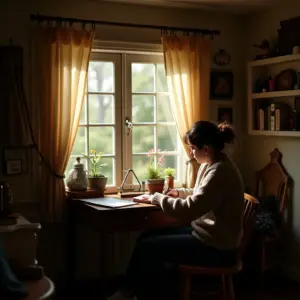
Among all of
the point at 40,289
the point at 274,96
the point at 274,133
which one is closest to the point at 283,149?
the point at 274,133

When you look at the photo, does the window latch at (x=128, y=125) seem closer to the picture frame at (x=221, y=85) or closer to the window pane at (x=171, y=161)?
the window pane at (x=171, y=161)

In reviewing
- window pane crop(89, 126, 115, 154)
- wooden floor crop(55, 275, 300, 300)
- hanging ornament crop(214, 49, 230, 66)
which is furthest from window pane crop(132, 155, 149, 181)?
hanging ornament crop(214, 49, 230, 66)

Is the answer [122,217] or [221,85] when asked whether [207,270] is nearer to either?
[122,217]

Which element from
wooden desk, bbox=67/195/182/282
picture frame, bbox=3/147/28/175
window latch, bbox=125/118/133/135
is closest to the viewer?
wooden desk, bbox=67/195/182/282

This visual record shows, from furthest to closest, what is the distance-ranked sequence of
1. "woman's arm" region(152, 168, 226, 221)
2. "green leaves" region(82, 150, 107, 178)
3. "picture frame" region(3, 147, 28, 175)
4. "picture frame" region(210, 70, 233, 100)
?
"picture frame" region(210, 70, 233, 100) → "green leaves" region(82, 150, 107, 178) → "picture frame" region(3, 147, 28, 175) → "woman's arm" region(152, 168, 226, 221)

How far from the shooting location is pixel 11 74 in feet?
12.1

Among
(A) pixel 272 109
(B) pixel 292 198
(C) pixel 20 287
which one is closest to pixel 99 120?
(A) pixel 272 109

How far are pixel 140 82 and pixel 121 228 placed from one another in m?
1.36

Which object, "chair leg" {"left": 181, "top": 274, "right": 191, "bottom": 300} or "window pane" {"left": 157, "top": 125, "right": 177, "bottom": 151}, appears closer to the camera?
"chair leg" {"left": 181, "top": 274, "right": 191, "bottom": 300}

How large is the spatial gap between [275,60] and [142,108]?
1.10m

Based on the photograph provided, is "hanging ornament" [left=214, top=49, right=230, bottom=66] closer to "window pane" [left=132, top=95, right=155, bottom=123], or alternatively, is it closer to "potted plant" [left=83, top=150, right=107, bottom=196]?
"window pane" [left=132, top=95, right=155, bottom=123]

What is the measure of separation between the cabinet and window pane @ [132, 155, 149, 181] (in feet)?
2.96

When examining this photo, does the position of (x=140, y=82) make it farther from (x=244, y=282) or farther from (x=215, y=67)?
(x=244, y=282)

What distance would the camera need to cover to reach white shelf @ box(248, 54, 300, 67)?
3991mm
